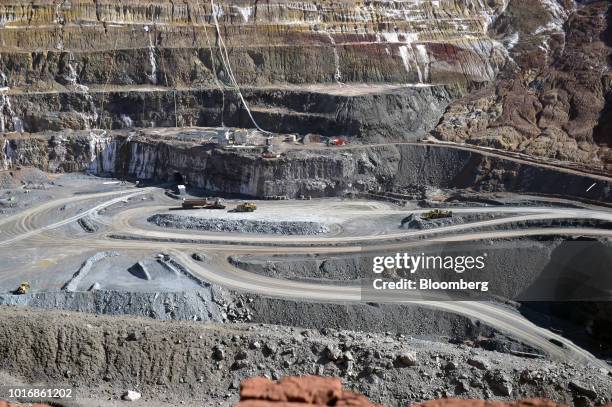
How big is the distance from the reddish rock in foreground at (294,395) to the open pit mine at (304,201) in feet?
0.14

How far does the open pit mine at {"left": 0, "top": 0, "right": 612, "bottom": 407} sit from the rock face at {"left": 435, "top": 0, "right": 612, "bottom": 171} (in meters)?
0.19

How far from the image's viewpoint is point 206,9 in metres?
52.8

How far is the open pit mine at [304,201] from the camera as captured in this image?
22.4 metres

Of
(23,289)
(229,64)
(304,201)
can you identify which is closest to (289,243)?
(304,201)

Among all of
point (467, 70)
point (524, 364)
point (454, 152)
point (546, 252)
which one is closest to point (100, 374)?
point (524, 364)

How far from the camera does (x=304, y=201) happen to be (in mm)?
40531

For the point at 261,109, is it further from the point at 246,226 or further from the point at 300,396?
the point at 300,396

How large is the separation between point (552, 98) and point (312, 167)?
19.2m

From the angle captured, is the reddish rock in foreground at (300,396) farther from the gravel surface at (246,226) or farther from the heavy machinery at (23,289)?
the gravel surface at (246,226)

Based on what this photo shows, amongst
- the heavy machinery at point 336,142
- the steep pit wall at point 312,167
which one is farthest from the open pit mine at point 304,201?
the heavy machinery at point 336,142

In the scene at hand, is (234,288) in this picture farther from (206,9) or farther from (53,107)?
(206,9)

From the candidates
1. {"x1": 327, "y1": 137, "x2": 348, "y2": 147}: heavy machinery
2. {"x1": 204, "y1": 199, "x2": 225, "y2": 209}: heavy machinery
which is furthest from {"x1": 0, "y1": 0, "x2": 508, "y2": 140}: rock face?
{"x1": 204, "y1": 199, "x2": 225, "y2": 209}: heavy machinery

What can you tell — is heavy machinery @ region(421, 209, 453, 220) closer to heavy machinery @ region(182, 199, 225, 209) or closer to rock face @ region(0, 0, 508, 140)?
rock face @ region(0, 0, 508, 140)

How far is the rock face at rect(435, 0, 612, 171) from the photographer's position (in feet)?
141
